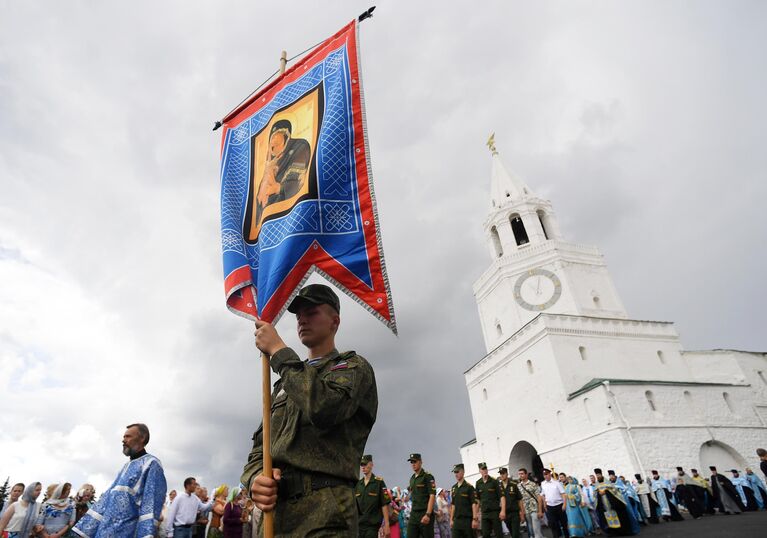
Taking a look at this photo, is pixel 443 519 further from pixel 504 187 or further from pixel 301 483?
pixel 504 187

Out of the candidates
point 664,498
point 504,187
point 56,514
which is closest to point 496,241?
point 504,187

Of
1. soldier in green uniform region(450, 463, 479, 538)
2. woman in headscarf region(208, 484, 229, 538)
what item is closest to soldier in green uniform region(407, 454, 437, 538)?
soldier in green uniform region(450, 463, 479, 538)

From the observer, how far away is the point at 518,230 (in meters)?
38.6

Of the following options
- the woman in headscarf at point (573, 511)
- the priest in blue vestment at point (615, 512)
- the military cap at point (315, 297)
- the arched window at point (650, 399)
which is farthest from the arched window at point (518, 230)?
the military cap at point (315, 297)

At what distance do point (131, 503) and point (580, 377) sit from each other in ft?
90.2

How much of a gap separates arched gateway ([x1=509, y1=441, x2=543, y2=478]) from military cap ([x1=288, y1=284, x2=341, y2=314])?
1183 inches

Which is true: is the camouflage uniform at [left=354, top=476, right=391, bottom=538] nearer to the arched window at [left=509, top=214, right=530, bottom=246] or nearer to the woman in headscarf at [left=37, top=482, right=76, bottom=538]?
the woman in headscarf at [left=37, top=482, right=76, bottom=538]

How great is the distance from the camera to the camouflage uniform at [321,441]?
2.29 metres

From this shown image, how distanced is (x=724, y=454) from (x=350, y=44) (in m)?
30.4

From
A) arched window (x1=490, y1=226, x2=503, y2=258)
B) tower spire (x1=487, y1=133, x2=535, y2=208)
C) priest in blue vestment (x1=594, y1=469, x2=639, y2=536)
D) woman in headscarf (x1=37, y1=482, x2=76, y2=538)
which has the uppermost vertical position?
tower spire (x1=487, y1=133, x2=535, y2=208)

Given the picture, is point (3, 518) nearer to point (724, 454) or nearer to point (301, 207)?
point (301, 207)

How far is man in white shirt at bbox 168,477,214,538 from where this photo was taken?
8.57 meters

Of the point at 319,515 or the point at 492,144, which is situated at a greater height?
the point at 492,144

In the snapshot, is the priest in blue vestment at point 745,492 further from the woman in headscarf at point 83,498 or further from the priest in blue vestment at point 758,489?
the woman in headscarf at point 83,498
